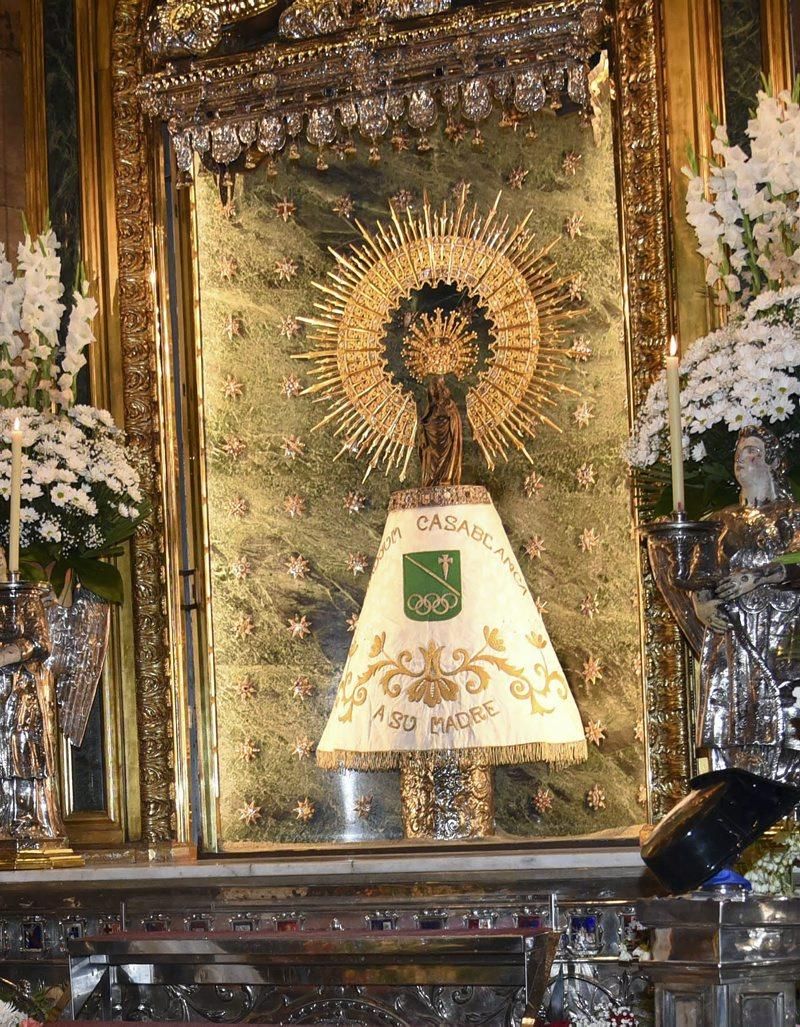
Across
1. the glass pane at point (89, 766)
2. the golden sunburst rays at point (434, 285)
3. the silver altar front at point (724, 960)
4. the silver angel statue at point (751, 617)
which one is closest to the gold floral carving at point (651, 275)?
the golden sunburst rays at point (434, 285)

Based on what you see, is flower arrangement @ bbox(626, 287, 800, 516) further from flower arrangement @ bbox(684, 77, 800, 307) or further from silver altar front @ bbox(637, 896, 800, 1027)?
silver altar front @ bbox(637, 896, 800, 1027)

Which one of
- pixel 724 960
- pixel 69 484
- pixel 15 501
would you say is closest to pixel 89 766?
pixel 69 484

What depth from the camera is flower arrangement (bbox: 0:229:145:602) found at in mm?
7543

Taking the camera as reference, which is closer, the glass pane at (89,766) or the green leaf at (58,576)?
the green leaf at (58,576)

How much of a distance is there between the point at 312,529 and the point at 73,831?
5.11 ft

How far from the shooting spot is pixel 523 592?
764 cm

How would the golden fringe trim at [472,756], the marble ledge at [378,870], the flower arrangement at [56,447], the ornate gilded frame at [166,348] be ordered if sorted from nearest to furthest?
the marble ledge at [378,870] < the ornate gilded frame at [166,348] < the golden fringe trim at [472,756] < the flower arrangement at [56,447]

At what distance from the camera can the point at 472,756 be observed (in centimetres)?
750

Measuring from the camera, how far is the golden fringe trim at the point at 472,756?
7418 millimetres

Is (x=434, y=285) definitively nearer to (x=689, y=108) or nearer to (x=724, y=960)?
(x=689, y=108)

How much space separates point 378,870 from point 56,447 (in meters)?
2.03

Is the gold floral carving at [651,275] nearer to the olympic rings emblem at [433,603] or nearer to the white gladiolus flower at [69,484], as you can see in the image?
the olympic rings emblem at [433,603]

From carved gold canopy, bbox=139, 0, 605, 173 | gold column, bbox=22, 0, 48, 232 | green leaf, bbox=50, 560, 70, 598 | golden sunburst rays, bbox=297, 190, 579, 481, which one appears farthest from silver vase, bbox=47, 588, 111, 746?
carved gold canopy, bbox=139, 0, 605, 173

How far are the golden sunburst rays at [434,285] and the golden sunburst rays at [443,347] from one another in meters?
0.09
